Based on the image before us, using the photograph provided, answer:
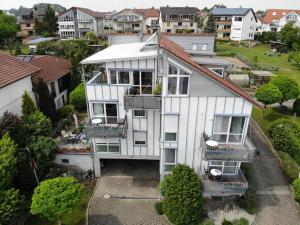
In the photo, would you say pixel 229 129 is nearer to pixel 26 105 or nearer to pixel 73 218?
pixel 73 218

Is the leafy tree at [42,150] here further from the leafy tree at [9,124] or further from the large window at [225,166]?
the large window at [225,166]

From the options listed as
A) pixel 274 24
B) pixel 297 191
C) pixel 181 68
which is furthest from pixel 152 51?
pixel 274 24

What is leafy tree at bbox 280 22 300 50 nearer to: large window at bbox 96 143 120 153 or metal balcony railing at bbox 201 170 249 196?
metal balcony railing at bbox 201 170 249 196

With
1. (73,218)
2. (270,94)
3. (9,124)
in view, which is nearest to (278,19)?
(270,94)

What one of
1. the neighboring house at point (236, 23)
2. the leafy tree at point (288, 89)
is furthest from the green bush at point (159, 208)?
the neighboring house at point (236, 23)

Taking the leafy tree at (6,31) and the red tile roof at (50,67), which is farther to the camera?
the leafy tree at (6,31)
